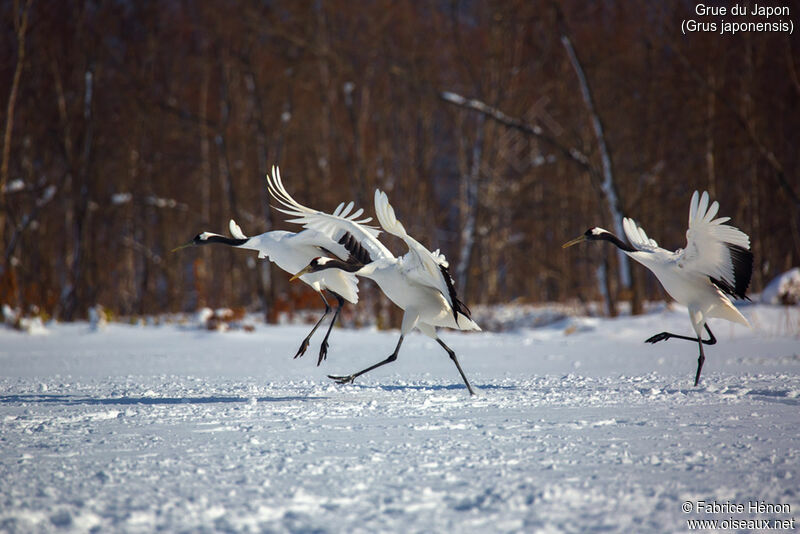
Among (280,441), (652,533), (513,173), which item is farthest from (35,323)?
(513,173)

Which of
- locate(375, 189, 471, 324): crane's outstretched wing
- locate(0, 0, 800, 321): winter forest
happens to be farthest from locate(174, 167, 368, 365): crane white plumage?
locate(0, 0, 800, 321): winter forest

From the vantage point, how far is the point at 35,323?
1188 centimetres

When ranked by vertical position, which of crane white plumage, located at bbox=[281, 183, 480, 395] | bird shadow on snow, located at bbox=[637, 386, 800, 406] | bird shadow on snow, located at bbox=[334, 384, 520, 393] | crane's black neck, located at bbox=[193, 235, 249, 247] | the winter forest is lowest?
bird shadow on snow, located at bbox=[334, 384, 520, 393]

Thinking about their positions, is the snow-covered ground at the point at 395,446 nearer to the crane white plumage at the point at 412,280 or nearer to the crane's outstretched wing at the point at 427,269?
the crane white plumage at the point at 412,280

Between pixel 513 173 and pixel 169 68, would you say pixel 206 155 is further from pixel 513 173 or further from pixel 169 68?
pixel 513 173

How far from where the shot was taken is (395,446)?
3850 mm

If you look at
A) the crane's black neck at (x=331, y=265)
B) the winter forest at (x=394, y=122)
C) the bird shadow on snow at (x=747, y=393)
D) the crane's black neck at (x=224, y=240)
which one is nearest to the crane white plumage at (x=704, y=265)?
the bird shadow on snow at (x=747, y=393)

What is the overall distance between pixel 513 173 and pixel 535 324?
10.6 meters

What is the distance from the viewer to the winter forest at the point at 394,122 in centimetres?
1488

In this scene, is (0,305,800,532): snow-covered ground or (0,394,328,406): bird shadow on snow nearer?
(0,305,800,532): snow-covered ground

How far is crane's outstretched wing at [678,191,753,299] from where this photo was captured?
17.8 feet

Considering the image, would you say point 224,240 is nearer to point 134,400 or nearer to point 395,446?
point 134,400

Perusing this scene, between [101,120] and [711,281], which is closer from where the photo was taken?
[711,281]

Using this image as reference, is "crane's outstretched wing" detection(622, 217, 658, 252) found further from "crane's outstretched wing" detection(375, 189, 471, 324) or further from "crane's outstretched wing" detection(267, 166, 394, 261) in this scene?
"crane's outstretched wing" detection(267, 166, 394, 261)
